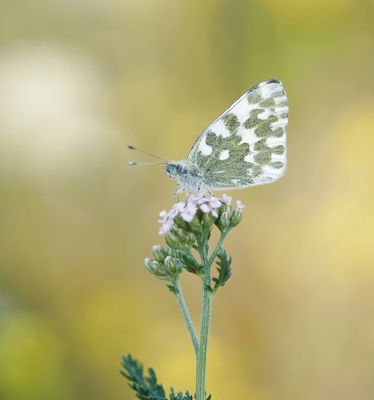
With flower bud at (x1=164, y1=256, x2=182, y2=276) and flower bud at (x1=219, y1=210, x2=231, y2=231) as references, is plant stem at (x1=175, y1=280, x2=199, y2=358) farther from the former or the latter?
flower bud at (x1=219, y1=210, x2=231, y2=231)

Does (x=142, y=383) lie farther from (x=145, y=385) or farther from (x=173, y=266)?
(x=173, y=266)

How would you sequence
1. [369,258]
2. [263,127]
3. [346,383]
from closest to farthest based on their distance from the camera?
1. [263,127]
2. [346,383]
3. [369,258]

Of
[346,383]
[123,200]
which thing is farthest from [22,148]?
[346,383]

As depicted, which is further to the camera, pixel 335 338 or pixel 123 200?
pixel 123 200

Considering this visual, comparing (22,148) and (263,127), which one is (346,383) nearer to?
(263,127)

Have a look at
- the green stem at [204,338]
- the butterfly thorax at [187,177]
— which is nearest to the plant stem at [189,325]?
the green stem at [204,338]

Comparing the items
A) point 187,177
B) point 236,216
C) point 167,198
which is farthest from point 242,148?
point 167,198

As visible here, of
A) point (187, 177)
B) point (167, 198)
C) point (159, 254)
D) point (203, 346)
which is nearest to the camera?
point (203, 346)
